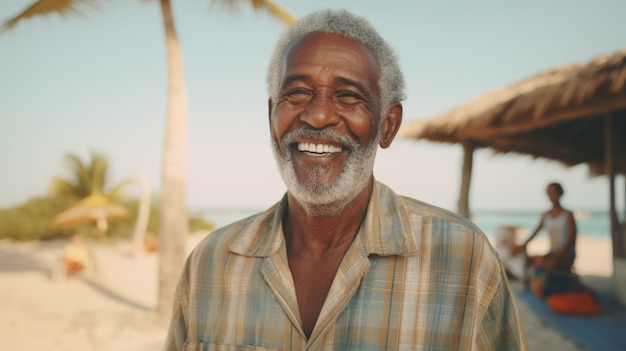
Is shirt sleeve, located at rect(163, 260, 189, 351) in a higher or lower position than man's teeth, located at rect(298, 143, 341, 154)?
lower

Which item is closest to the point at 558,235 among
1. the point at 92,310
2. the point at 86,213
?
the point at 92,310

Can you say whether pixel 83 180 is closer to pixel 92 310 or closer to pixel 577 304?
pixel 92 310

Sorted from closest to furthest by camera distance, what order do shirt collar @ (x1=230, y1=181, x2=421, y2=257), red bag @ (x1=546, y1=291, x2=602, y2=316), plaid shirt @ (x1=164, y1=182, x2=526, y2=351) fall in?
plaid shirt @ (x1=164, y1=182, x2=526, y2=351)
shirt collar @ (x1=230, y1=181, x2=421, y2=257)
red bag @ (x1=546, y1=291, x2=602, y2=316)

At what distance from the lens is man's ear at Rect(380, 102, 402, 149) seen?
1.61 metres

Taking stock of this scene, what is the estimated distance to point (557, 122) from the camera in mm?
6746

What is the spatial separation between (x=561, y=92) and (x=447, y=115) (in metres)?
2.25

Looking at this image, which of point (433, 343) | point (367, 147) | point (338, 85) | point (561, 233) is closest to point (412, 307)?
point (433, 343)

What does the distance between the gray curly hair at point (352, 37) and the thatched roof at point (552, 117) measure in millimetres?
4054

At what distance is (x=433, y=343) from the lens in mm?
1211

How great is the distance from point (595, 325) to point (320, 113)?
5.01 m

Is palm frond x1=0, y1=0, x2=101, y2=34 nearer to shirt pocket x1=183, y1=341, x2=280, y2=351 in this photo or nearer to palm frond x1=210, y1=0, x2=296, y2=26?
palm frond x1=210, y1=0, x2=296, y2=26

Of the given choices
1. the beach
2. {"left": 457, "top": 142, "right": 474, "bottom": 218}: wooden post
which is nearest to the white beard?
the beach

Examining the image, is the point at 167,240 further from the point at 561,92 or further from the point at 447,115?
the point at 561,92

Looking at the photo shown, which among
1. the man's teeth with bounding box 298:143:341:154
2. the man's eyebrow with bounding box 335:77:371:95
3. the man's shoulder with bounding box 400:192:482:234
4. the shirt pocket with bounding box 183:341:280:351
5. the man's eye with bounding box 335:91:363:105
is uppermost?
the man's eyebrow with bounding box 335:77:371:95
